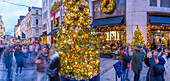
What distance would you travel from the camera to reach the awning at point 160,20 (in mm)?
13391

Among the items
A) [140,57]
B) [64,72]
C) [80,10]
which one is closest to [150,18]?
[140,57]

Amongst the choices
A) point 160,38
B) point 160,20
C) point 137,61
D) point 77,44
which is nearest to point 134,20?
point 160,20

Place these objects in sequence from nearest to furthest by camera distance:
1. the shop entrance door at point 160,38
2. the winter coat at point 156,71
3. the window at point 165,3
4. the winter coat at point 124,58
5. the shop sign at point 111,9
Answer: the winter coat at point 156,71, the winter coat at point 124,58, the window at point 165,3, the shop sign at point 111,9, the shop entrance door at point 160,38

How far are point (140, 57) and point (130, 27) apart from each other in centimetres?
935

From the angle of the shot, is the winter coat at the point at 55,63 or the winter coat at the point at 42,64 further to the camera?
the winter coat at the point at 42,64

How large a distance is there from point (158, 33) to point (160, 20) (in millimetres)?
2510

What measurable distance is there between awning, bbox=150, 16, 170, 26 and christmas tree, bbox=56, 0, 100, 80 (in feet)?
38.1

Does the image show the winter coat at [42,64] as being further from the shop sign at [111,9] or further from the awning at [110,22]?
the shop sign at [111,9]

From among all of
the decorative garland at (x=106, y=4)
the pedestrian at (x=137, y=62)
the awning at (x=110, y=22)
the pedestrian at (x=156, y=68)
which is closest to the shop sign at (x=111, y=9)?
the decorative garland at (x=106, y=4)

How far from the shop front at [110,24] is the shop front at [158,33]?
3.11 metres

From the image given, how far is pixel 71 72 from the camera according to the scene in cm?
421

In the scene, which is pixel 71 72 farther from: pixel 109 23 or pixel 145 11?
pixel 145 11

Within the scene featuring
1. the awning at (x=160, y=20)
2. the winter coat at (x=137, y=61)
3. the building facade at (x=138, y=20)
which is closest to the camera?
the winter coat at (x=137, y=61)

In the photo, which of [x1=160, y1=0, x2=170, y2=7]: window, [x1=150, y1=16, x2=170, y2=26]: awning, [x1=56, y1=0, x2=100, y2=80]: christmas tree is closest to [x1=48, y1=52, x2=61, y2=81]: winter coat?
[x1=56, y1=0, x2=100, y2=80]: christmas tree
